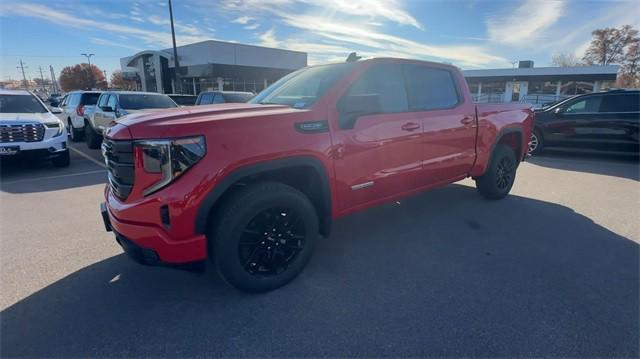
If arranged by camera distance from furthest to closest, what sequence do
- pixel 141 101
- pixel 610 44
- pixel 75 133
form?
pixel 610 44, pixel 75 133, pixel 141 101

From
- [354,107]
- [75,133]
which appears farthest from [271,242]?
[75,133]

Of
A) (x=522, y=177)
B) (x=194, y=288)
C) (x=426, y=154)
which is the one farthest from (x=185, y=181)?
(x=522, y=177)

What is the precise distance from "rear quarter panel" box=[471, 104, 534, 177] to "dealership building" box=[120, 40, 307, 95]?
32.0 m

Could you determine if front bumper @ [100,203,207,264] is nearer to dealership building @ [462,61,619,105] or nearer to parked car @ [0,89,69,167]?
parked car @ [0,89,69,167]

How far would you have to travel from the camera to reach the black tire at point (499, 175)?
496cm

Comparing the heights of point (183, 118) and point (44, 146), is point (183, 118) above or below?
above

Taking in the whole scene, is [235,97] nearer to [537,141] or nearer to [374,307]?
[537,141]

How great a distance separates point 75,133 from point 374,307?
528 inches

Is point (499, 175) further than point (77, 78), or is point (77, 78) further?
point (77, 78)

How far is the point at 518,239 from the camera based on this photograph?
3834 mm

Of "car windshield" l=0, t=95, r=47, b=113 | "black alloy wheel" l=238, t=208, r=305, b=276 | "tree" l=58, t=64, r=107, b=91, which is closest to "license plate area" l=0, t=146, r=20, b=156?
"car windshield" l=0, t=95, r=47, b=113

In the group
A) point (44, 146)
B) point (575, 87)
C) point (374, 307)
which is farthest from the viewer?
point (575, 87)

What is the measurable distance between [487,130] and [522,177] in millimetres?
2923

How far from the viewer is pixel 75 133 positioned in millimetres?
12117
